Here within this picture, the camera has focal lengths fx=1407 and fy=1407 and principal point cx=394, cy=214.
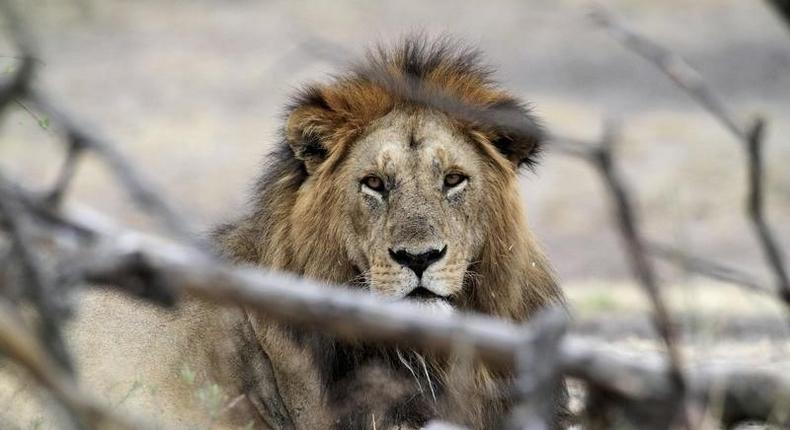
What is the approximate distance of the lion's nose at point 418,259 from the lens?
Answer: 5102 mm

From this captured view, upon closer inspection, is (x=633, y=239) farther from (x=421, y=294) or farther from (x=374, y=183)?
(x=374, y=183)

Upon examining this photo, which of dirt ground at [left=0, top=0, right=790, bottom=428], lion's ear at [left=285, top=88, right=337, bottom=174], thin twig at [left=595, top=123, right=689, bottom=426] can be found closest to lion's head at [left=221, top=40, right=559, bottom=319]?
lion's ear at [left=285, top=88, right=337, bottom=174]

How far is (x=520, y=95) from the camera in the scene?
14.3 m

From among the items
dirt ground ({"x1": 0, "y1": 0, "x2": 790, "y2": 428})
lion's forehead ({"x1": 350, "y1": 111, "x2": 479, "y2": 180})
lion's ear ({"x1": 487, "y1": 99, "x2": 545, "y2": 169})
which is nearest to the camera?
lion's forehead ({"x1": 350, "y1": 111, "x2": 479, "y2": 180})

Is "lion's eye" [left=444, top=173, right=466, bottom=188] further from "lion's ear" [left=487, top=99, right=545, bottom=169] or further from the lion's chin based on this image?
the lion's chin

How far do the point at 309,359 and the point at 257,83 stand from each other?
13.9 meters

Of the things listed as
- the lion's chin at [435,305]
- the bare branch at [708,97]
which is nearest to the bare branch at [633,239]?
the bare branch at [708,97]

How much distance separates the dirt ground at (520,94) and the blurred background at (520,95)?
0.11 ft

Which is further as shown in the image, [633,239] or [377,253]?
[377,253]

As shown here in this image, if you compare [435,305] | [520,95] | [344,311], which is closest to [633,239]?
[344,311]

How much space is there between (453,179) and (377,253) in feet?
1.50

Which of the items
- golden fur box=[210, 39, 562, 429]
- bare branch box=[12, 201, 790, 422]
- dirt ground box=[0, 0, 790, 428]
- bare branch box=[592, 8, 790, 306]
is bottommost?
dirt ground box=[0, 0, 790, 428]

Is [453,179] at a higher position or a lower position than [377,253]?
higher

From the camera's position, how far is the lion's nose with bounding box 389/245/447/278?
5.10 m
